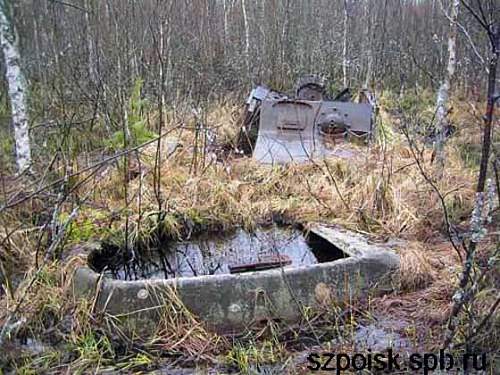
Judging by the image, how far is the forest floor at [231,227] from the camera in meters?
3.59

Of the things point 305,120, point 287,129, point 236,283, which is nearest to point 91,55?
point 287,129

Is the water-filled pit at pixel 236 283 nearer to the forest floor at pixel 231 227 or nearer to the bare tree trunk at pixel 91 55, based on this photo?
the forest floor at pixel 231 227

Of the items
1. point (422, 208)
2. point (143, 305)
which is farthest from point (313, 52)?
point (143, 305)

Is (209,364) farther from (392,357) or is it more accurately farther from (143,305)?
(392,357)

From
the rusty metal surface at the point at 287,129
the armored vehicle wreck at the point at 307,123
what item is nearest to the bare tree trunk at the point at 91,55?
the armored vehicle wreck at the point at 307,123

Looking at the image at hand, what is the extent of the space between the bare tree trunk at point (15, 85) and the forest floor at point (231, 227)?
0.67 meters

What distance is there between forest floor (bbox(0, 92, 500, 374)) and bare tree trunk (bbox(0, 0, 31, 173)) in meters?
0.67

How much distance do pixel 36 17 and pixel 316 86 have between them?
6.40m

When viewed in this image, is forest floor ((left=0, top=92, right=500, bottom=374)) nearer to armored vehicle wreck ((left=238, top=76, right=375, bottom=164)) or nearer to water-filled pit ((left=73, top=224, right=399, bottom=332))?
water-filled pit ((left=73, top=224, right=399, bottom=332))

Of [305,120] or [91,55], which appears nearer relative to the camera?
[305,120]

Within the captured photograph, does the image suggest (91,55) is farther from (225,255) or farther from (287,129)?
(225,255)

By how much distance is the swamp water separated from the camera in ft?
15.3

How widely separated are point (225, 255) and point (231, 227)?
580 millimetres

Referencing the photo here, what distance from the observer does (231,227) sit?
5559 millimetres
